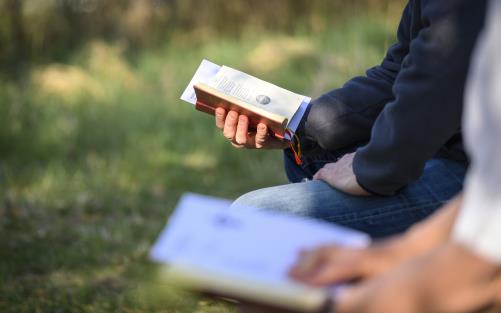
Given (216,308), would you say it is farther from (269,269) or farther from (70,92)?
(70,92)

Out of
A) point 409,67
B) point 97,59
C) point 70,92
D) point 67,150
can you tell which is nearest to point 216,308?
point 409,67

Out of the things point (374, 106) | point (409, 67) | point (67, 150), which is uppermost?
point (409, 67)

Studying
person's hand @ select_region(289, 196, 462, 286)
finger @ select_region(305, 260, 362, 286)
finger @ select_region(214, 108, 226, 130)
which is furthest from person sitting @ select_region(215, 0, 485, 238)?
finger @ select_region(305, 260, 362, 286)

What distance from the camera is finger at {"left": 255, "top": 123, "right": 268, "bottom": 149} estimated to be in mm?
2428

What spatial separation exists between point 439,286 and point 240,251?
345mm

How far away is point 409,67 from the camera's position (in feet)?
6.10

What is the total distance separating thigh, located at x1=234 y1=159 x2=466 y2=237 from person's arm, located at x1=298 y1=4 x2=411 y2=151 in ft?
1.09

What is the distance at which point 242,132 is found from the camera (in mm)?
2461

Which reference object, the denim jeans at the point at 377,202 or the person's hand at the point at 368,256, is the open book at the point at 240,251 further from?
the denim jeans at the point at 377,202

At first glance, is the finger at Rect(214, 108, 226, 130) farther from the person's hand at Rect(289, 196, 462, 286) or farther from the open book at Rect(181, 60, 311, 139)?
the person's hand at Rect(289, 196, 462, 286)

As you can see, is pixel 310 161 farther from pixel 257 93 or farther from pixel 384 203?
pixel 384 203

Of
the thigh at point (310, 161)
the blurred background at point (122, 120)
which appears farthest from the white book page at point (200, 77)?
the blurred background at point (122, 120)

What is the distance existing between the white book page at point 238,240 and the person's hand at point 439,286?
5.8 inches

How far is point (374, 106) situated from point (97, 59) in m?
5.15
